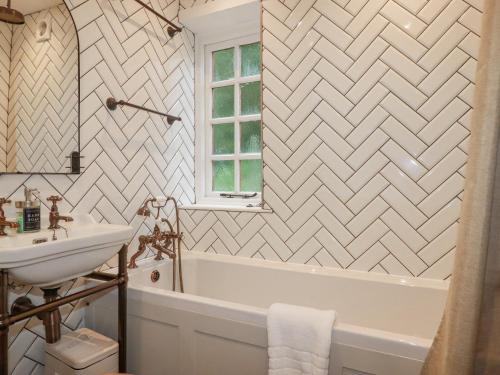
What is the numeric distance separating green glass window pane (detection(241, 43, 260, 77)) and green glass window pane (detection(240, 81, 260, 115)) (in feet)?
0.30

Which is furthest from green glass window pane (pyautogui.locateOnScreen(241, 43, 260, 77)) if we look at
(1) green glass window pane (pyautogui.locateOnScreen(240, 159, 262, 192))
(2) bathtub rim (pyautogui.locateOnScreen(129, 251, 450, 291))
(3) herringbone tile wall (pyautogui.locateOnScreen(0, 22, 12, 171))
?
(3) herringbone tile wall (pyautogui.locateOnScreen(0, 22, 12, 171))

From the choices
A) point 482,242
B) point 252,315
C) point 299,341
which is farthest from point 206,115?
point 482,242

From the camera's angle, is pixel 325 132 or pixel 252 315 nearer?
pixel 252 315

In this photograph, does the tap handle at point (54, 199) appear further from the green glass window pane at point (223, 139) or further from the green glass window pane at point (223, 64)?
the green glass window pane at point (223, 64)

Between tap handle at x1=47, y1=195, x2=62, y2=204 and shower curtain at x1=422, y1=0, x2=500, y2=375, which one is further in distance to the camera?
tap handle at x1=47, y1=195, x2=62, y2=204

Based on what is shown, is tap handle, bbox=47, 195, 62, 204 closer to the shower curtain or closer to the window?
the window

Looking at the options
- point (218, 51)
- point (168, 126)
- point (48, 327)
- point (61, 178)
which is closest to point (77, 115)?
point (61, 178)

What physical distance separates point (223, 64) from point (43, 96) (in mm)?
1449

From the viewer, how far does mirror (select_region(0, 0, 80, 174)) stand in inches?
54.6

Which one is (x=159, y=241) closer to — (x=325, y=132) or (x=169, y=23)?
(x=325, y=132)

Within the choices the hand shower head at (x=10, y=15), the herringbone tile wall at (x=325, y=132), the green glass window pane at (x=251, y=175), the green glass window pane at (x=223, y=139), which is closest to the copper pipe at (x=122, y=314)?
the herringbone tile wall at (x=325, y=132)

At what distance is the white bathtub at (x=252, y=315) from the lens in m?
1.18

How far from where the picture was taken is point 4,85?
4.49ft

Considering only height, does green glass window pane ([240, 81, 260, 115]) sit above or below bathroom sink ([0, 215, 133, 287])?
above
